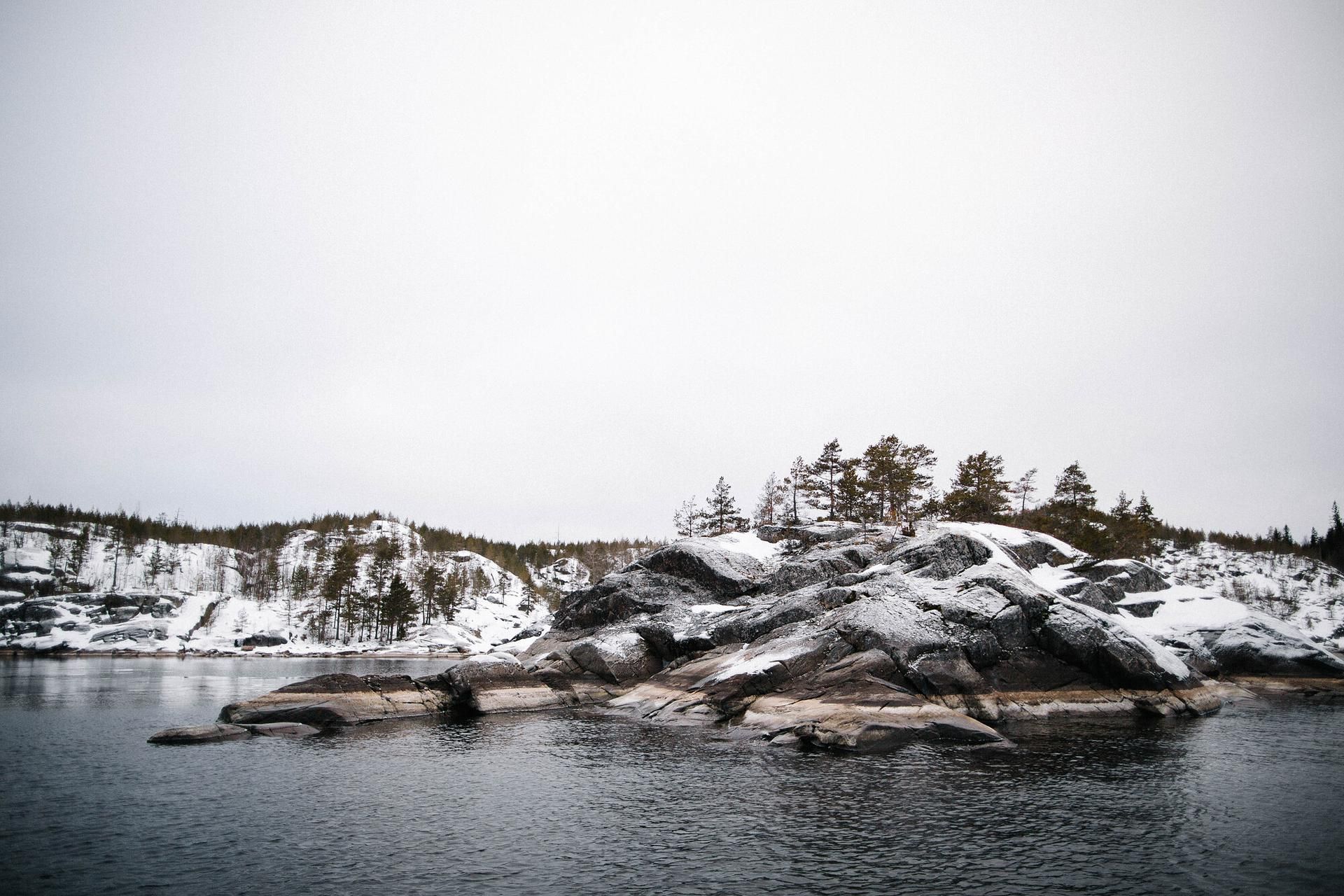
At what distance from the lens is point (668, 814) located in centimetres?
2294

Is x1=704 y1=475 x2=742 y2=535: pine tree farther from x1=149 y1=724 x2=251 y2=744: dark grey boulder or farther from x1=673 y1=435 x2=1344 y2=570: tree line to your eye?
x1=149 y1=724 x2=251 y2=744: dark grey boulder

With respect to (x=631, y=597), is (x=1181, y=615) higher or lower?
lower

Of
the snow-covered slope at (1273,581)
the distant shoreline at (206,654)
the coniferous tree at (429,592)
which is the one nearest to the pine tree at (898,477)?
the snow-covered slope at (1273,581)

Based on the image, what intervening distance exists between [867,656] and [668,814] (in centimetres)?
2142

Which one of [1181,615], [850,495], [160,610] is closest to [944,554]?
[1181,615]

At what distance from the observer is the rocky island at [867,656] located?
130 feet

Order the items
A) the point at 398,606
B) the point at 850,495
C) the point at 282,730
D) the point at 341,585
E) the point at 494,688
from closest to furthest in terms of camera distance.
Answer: the point at 282,730
the point at 494,688
the point at 850,495
the point at 398,606
the point at 341,585

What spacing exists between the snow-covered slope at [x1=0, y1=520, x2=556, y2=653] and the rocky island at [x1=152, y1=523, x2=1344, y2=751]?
232 ft

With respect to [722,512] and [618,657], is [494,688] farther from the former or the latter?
[722,512]

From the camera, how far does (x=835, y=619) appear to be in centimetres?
4525

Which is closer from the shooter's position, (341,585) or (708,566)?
(708,566)

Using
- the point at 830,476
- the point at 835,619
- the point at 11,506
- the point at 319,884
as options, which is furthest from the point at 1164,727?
the point at 11,506

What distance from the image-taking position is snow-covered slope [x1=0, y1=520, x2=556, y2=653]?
Answer: 12569cm

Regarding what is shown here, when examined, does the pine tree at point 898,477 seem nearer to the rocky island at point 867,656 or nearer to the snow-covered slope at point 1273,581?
the rocky island at point 867,656
